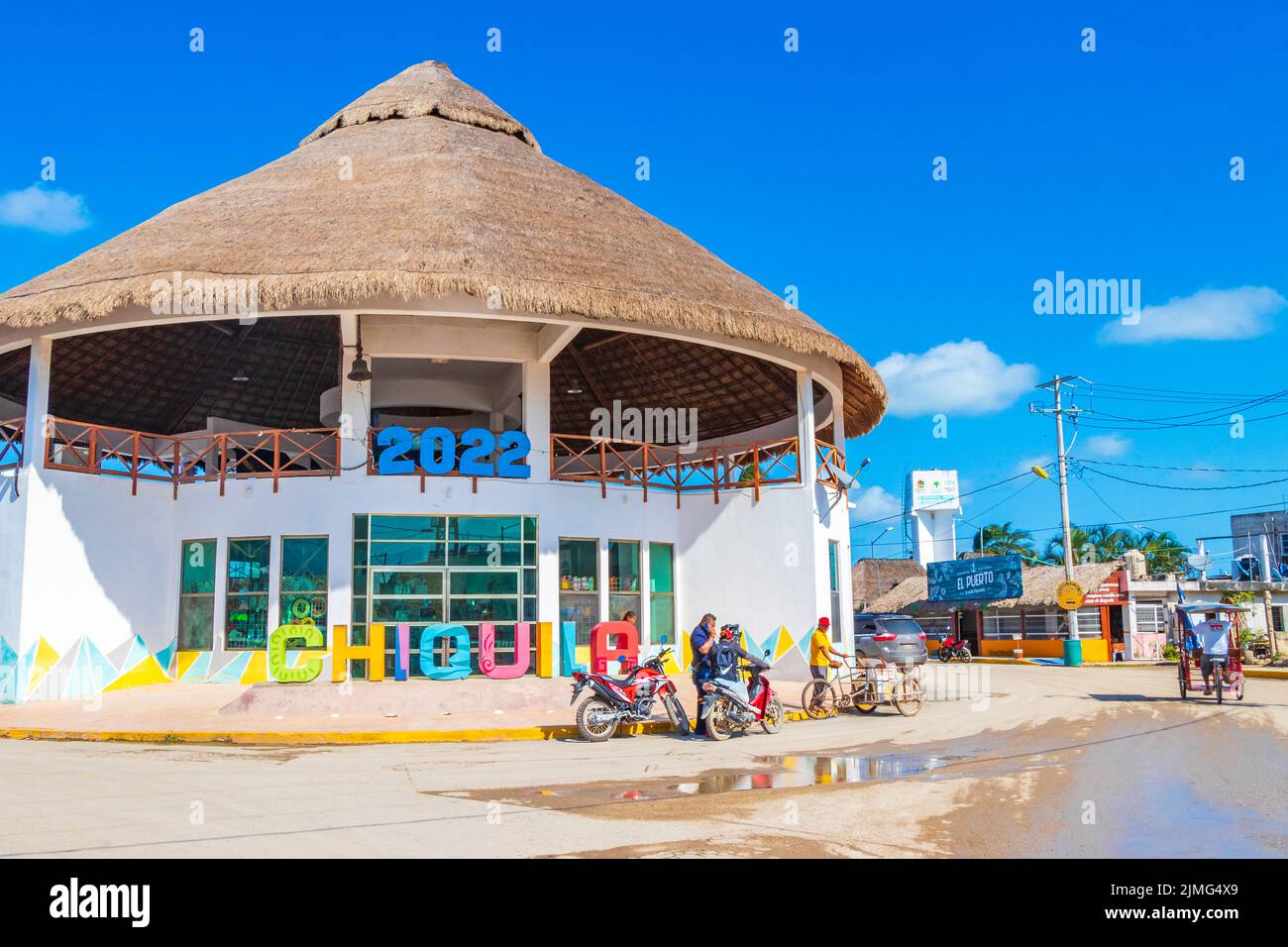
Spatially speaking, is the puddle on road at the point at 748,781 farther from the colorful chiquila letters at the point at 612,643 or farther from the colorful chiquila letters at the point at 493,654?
the colorful chiquila letters at the point at 493,654

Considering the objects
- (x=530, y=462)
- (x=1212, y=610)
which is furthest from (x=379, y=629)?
(x=1212, y=610)

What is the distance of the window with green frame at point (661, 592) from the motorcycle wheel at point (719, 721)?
7933 millimetres

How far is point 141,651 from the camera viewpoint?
19.3m

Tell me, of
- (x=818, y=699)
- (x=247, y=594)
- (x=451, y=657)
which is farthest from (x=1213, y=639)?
(x=247, y=594)

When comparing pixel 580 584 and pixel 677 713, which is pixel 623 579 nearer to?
pixel 580 584

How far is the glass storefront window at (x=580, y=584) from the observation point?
20.3m

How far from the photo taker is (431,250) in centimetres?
1859

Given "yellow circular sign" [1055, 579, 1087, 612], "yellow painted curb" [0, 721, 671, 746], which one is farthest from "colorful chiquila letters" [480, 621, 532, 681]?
"yellow circular sign" [1055, 579, 1087, 612]

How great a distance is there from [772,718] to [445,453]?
26.8ft

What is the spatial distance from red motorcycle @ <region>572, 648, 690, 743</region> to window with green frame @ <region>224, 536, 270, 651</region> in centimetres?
809

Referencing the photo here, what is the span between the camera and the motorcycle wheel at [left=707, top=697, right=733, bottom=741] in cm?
1350

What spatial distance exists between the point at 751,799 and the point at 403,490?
12.0m

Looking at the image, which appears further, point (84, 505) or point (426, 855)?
point (84, 505)

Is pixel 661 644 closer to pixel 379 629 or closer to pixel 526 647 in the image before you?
pixel 526 647
